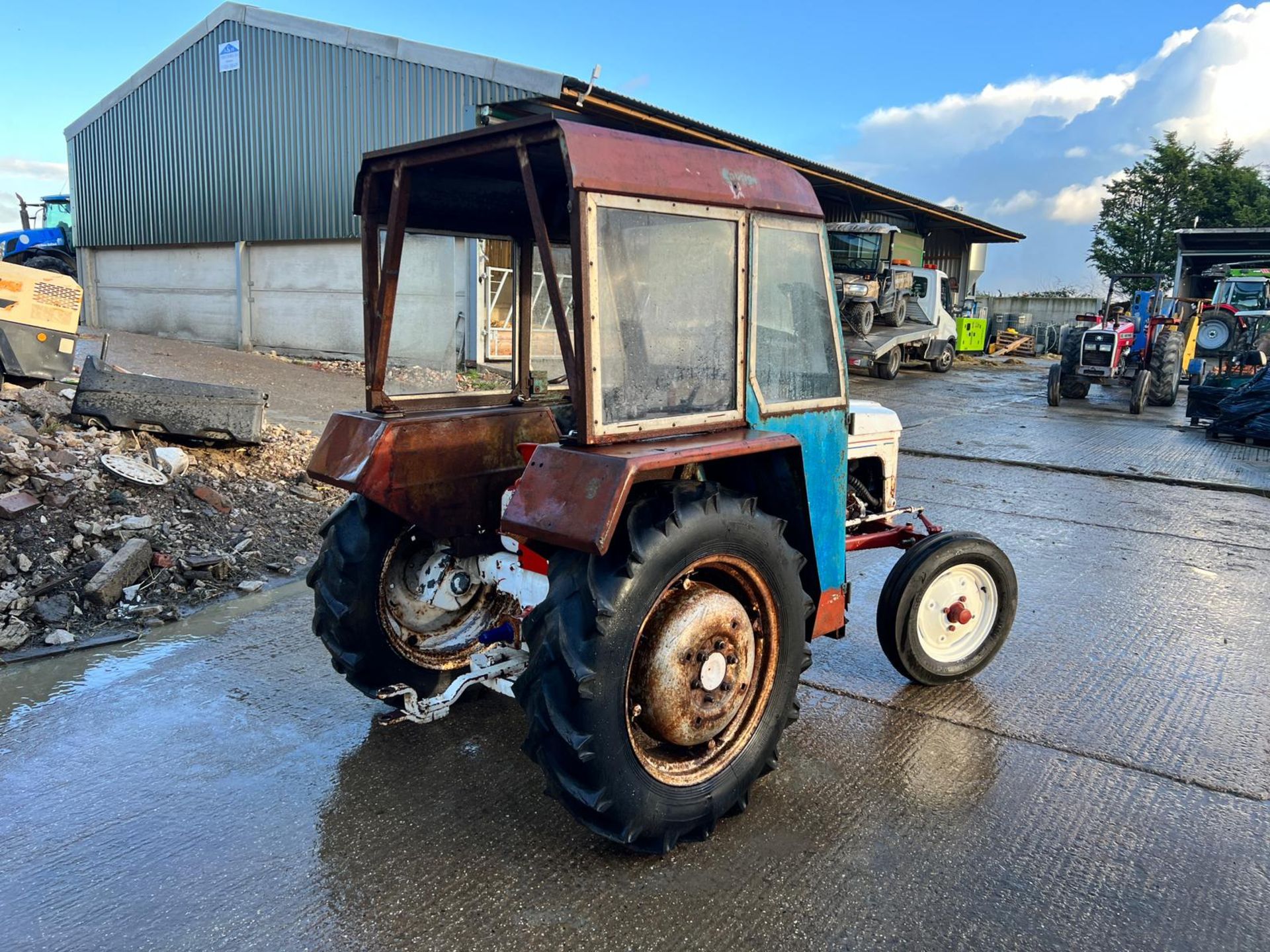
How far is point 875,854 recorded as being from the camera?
9.63ft

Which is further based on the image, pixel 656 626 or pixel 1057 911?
pixel 656 626

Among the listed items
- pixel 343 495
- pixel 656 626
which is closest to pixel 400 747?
pixel 656 626

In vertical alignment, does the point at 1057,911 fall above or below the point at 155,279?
below

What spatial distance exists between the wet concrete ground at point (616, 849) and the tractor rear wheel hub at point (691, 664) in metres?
0.43

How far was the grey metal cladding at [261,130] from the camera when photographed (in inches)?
577

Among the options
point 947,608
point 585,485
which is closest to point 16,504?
point 585,485

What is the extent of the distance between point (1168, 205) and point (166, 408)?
126ft

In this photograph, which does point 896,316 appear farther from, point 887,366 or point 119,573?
point 119,573

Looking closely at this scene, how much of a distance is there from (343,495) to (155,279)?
15.6 metres

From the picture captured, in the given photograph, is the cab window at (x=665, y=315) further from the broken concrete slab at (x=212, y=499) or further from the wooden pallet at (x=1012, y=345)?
the wooden pallet at (x=1012, y=345)

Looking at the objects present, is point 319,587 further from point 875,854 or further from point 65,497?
point 65,497

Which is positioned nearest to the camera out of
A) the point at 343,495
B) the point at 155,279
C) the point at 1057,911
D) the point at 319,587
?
the point at 1057,911

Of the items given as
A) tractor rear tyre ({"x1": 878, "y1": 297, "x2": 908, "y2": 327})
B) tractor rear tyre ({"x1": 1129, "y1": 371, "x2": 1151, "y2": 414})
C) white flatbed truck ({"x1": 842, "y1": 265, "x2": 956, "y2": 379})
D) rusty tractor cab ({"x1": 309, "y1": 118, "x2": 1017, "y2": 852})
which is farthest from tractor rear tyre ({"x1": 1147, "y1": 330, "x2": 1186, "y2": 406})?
rusty tractor cab ({"x1": 309, "y1": 118, "x2": 1017, "y2": 852})

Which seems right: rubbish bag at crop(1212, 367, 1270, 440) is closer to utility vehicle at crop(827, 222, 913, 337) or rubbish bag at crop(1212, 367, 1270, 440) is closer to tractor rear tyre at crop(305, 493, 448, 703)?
utility vehicle at crop(827, 222, 913, 337)
